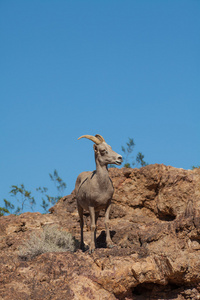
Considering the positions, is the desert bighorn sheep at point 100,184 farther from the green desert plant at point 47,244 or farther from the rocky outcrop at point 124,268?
the green desert plant at point 47,244

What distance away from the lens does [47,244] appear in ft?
33.7

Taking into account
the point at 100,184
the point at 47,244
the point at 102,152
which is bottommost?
the point at 47,244

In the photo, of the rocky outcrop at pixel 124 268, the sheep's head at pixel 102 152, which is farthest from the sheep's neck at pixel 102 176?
the rocky outcrop at pixel 124 268

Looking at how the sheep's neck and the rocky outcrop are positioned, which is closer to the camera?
the rocky outcrop

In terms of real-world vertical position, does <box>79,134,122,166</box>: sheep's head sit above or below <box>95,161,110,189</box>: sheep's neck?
above

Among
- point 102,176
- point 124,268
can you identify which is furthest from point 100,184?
point 124,268

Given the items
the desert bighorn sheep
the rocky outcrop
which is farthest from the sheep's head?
the rocky outcrop

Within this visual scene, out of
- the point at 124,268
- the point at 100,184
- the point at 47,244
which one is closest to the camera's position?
the point at 124,268

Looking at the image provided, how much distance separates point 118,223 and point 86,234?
3.20ft

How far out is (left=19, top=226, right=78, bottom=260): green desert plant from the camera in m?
9.92

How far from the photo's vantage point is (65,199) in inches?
547

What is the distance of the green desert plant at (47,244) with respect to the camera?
32.6 ft

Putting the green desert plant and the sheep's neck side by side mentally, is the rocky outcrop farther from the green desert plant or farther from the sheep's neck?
the sheep's neck

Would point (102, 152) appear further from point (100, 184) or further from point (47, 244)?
A: point (47, 244)
